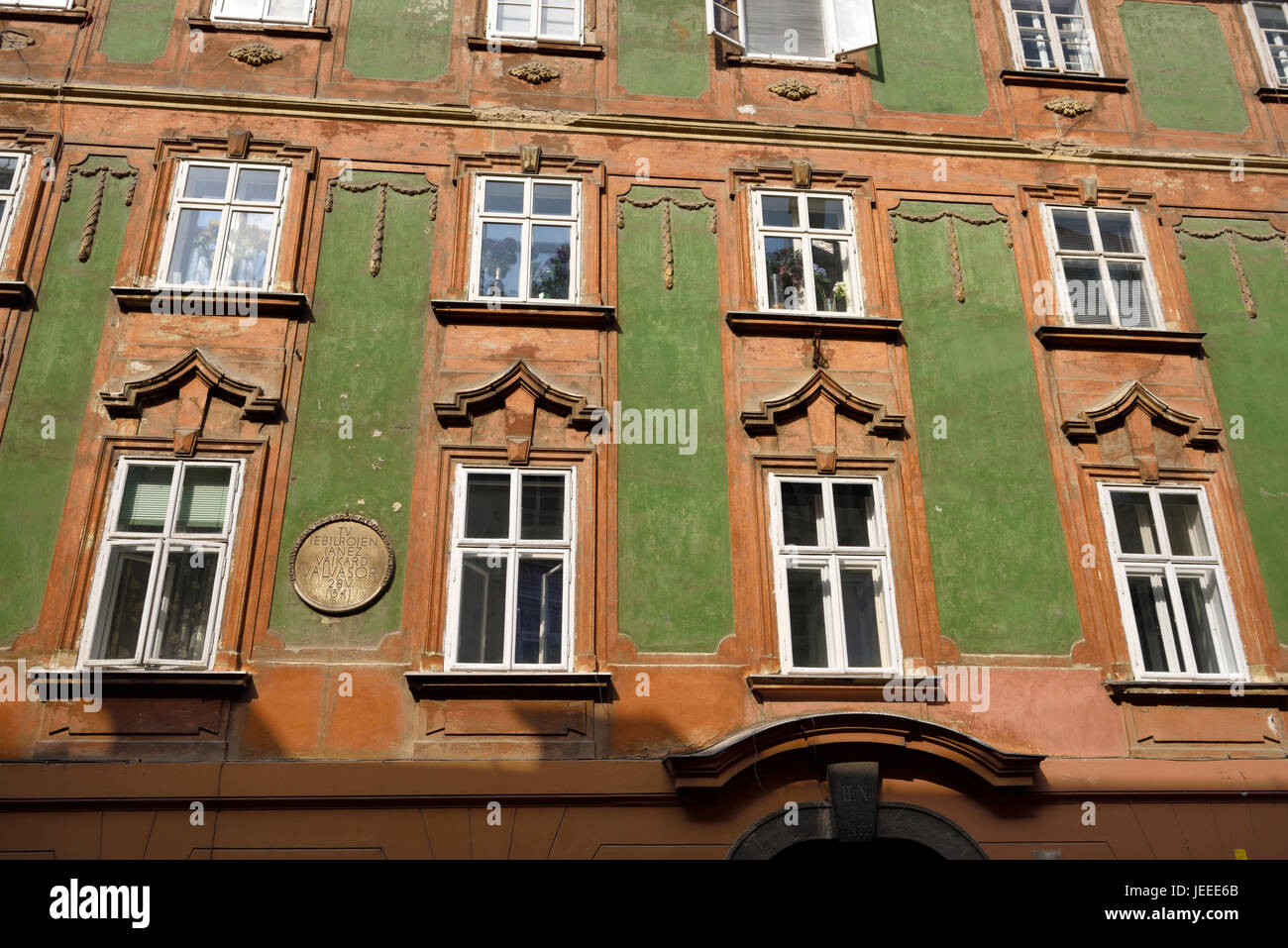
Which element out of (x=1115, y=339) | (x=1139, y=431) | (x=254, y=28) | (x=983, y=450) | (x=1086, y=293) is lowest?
(x=983, y=450)

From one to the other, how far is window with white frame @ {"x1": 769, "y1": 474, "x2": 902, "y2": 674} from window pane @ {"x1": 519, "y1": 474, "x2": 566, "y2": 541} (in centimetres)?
170

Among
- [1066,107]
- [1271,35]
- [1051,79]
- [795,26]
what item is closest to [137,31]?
[795,26]

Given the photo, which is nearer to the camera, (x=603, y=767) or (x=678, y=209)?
(x=603, y=767)

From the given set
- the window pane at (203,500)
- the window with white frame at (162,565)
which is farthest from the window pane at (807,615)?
the window pane at (203,500)

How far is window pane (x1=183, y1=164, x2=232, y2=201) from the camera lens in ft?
31.3

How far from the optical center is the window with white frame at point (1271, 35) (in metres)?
11.3

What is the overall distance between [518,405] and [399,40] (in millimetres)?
4168

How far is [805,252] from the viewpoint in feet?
32.2

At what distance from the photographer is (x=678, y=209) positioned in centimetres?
984

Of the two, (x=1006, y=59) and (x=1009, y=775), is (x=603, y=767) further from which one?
(x=1006, y=59)

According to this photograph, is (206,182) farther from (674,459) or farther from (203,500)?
(674,459)

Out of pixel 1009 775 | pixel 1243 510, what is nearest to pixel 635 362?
pixel 1009 775

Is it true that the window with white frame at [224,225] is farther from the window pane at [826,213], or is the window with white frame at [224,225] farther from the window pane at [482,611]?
the window pane at [826,213]

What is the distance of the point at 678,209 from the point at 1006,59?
13.1ft
